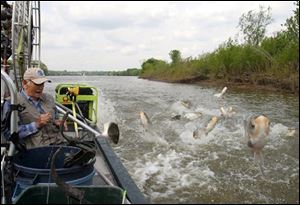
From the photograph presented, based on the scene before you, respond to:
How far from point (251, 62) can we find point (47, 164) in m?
2.77

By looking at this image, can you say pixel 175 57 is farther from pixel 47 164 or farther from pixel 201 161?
pixel 47 164

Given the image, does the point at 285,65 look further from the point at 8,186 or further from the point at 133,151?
the point at 133,151

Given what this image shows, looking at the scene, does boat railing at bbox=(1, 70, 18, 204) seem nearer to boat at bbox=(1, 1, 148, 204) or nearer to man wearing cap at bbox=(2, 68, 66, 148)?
boat at bbox=(1, 1, 148, 204)

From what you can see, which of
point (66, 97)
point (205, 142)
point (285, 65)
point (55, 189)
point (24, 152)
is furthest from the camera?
point (205, 142)

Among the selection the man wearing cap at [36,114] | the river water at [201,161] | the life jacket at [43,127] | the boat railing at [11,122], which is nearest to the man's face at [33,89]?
the man wearing cap at [36,114]

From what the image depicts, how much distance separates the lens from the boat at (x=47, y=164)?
2943 mm

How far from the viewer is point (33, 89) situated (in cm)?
462

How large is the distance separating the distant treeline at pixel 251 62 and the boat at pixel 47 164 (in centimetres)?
129

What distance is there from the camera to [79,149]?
3971 millimetres

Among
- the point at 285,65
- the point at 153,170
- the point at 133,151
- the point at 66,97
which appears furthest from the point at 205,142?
the point at 285,65

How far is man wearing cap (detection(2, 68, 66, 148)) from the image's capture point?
4246 millimetres

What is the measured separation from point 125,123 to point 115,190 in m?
9.06

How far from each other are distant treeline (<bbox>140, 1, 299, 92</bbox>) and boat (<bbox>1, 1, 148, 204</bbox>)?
4.24ft

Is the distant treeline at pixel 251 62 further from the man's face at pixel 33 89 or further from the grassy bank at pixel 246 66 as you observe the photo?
the man's face at pixel 33 89
